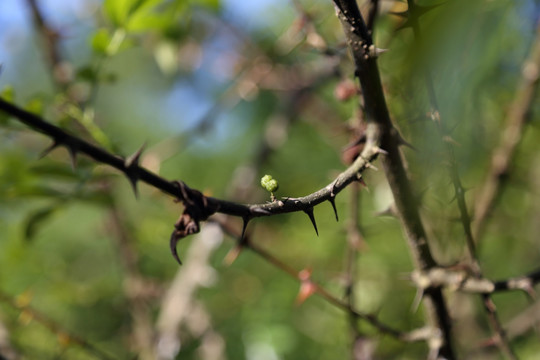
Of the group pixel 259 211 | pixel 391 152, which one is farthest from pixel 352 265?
pixel 259 211

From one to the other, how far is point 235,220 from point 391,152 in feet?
3.71

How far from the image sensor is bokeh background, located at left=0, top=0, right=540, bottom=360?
92cm

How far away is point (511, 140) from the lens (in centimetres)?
120

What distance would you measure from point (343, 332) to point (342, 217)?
426mm

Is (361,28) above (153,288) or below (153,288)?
above

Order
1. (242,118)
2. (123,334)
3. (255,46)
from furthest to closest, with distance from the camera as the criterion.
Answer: (242,118) < (255,46) < (123,334)

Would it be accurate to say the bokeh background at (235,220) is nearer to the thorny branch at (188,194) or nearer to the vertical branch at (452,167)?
the vertical branch at (452,167)

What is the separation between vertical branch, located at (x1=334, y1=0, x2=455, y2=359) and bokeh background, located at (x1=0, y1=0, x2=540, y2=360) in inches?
1.8

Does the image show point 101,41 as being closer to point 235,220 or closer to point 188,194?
point 188,194

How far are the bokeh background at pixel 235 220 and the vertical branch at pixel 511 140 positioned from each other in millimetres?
40

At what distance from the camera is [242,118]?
2.58 metres

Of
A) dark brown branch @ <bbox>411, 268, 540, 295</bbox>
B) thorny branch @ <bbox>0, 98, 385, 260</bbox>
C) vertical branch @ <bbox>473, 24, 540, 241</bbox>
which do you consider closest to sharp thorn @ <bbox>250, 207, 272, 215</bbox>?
thorny branch @ <bbox>0, 98, 385, 260</bbox>

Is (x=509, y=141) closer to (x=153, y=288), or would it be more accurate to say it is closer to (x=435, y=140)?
(x=435, y=140)

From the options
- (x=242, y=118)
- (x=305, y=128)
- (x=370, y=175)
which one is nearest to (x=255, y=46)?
(x=305, y=128)
